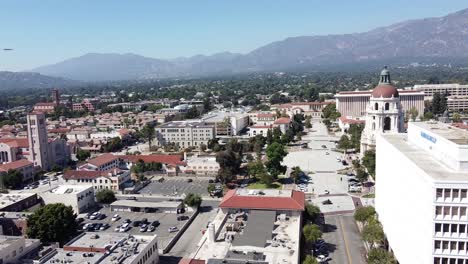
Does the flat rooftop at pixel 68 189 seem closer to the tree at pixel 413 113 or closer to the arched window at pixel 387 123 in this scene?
the arched window at pixel 387 123

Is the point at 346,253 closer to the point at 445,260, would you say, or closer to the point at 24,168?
the point at 445,260

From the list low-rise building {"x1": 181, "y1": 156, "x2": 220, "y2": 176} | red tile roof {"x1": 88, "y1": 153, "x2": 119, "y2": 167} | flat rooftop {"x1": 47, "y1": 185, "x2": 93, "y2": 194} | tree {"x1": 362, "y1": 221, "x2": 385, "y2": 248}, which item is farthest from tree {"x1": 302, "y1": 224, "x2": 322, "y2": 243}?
red tile roof {"x1": 88, "y1": 153, "x2": 119, "y2": 167}

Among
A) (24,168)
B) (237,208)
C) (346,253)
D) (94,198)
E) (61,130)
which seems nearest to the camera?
(346,253)

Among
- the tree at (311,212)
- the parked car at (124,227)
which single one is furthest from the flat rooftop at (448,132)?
the parked car at (124,227)

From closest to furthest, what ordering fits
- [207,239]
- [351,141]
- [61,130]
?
[207,239]
[351,141]
[61,130]

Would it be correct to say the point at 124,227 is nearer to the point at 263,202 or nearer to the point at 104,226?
the point at 104,226

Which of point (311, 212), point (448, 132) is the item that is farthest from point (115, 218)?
point (448, 132)

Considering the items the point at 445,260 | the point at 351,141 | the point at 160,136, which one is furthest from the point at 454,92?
the point at 445,260
